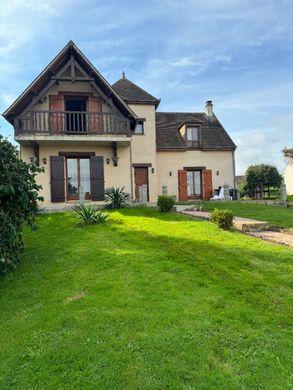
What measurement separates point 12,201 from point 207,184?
58.9 ft

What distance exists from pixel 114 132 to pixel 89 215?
655cm

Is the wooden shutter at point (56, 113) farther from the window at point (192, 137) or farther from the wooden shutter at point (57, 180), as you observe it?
the window at point (192, 137)

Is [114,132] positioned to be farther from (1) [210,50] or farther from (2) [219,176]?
(2) [219,176]

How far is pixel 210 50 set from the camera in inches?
520

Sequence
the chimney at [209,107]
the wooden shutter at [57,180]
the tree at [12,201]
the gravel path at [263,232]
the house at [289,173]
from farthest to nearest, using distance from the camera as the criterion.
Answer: the house at [289,173]
the chimney at [209,107]
the wooden shutter at [57,180]
the gravel path at [263,232]
the tree at [12,201]

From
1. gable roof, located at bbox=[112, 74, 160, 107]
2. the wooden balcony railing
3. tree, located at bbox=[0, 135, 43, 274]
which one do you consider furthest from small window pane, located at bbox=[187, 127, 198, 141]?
tree, located at bbox=[0, 135, 43, 274]

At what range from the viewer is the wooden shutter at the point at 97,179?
716 inches

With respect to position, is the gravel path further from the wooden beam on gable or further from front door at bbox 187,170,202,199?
front door at bbox 187,170,202,199

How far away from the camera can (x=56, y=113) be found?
17453mm

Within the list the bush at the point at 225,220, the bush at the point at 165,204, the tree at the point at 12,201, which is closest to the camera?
the tree at the point at 12,201

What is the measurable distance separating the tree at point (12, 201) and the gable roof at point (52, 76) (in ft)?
32.0

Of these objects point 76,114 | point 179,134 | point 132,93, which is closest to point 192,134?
point 179,134

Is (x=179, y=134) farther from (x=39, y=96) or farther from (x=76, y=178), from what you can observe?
(x=39, y=96)

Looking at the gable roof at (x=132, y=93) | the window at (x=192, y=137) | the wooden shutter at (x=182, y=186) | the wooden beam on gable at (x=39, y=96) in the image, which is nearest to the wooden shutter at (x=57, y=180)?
the wooden beam on gable at (x=39, y=96)
